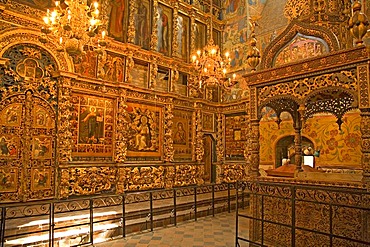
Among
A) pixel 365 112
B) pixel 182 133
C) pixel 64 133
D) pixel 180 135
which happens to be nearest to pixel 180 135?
pixel 180 135

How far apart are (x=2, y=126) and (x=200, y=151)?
8.79 m

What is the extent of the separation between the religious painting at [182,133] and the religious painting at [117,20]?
14.3ft

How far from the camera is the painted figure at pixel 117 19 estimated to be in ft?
37.8

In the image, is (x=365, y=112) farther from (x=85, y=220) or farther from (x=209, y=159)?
(x=209, y=159)

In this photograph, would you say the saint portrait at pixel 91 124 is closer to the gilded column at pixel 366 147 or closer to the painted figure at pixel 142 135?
the painted figure at pixel 142 135

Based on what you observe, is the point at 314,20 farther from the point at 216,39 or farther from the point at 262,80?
the point at 216,39

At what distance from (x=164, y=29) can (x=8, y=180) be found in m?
9.33

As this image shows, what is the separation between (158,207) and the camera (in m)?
Result: 8.59

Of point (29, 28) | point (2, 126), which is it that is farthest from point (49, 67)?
point (2, 126)

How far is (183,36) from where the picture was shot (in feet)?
48.5

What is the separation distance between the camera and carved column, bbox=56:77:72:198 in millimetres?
9391

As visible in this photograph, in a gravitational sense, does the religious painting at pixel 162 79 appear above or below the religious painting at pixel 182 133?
above

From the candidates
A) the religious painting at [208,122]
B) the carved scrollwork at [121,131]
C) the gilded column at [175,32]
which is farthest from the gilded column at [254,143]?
the religious painting at [208,122]

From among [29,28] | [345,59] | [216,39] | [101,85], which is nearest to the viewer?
[345,59]
